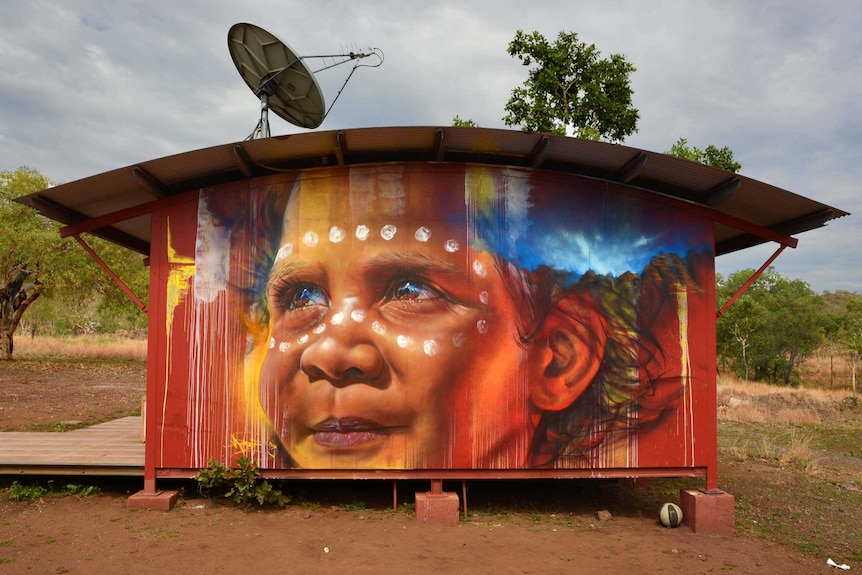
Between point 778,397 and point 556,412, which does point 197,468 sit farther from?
point 778,397

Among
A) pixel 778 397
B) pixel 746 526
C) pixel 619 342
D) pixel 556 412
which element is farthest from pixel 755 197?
pixel 778 397

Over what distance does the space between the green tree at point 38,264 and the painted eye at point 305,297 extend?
1866 centimetres

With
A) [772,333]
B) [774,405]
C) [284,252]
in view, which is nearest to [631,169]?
[284,252]

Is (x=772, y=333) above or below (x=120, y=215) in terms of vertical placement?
below

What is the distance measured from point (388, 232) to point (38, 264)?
67.9ft

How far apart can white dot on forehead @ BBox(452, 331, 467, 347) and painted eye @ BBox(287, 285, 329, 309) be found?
1.56 meters

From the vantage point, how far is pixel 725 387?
2409cm

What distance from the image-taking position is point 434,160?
6.82 meters

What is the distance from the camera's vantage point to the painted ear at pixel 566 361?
6.73 meters

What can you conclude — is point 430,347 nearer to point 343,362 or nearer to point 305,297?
point 343,362

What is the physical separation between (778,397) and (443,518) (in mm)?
19998

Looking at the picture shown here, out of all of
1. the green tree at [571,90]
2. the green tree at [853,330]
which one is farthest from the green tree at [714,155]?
the green tree at [853,330]

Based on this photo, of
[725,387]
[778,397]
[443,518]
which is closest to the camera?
[443,518]

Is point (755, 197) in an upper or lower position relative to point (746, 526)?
upper
